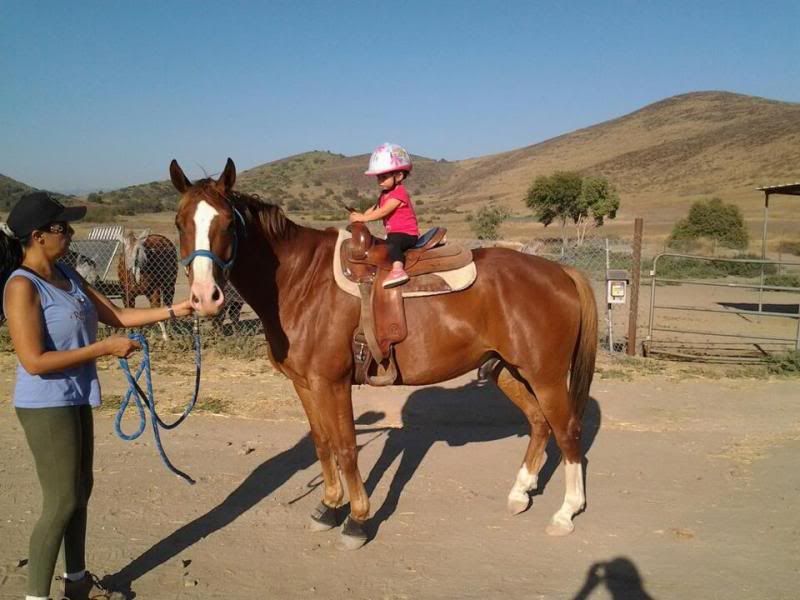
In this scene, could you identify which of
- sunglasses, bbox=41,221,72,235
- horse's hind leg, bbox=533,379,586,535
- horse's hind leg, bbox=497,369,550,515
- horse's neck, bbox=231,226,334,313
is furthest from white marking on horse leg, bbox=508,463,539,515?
sunglasses, bbox=41,221,72,235

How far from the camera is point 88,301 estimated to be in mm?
2799

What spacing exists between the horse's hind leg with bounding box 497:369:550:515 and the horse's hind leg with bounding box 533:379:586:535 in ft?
0.91

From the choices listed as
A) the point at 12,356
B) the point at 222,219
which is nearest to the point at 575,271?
the point at 222,219

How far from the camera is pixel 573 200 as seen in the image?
3838cm

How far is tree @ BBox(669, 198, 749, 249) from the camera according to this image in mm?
27594

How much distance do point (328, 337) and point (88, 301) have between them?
1394mm

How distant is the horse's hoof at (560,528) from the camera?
12.6ft

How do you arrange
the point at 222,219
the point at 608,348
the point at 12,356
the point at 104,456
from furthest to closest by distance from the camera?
the point at 608,348
the point at 12,356
the point at 104,456
the point at 222,219

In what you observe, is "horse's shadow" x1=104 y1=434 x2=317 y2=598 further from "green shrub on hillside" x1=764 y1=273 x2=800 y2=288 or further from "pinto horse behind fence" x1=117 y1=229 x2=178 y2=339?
"green shrub on hillside" x1=764 y1=273 x2=800 y2=288

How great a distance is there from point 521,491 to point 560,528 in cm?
45

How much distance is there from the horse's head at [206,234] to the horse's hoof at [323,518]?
1.79 metres

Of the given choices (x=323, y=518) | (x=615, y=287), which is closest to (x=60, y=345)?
(x=323, y=518)

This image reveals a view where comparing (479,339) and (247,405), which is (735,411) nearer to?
(479,339)

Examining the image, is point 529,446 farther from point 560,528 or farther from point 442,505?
point 442,505
